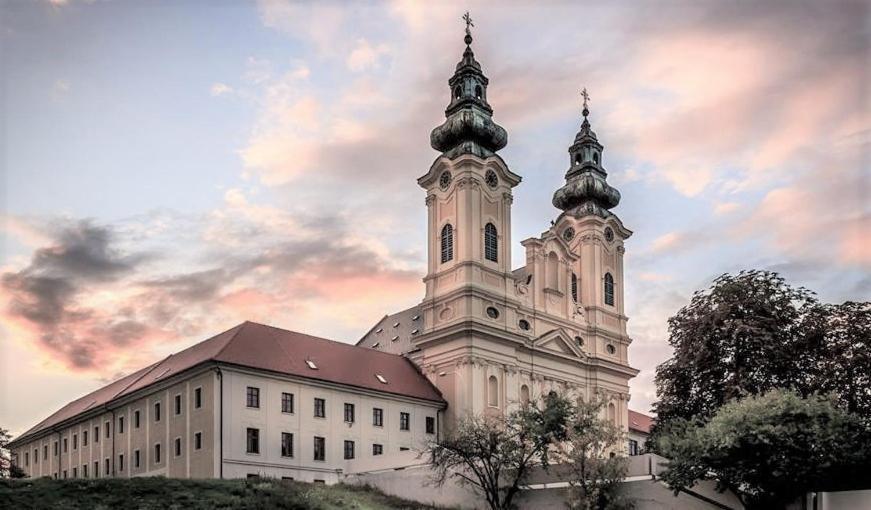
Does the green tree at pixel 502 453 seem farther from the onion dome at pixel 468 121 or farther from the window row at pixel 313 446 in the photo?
the onion dome at pixel 468 121

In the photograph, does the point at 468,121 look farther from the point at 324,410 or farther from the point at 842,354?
the point at 842,354

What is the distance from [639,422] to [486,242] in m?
31.9

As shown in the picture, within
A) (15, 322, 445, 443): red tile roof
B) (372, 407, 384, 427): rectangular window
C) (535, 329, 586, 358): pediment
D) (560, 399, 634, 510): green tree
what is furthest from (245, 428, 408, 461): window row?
(560, 399, 634, 510): green tree

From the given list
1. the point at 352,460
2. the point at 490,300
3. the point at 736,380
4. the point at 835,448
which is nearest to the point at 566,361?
the point at 490,300

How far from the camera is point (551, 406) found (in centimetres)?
4659

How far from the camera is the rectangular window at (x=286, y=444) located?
54.0 meters

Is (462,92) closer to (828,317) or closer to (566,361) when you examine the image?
(566,361)

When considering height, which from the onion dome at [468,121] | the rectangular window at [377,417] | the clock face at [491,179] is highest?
the onion dome at [468,121]

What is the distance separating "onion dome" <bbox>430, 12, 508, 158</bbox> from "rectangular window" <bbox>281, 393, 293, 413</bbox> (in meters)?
21.5

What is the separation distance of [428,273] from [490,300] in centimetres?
522

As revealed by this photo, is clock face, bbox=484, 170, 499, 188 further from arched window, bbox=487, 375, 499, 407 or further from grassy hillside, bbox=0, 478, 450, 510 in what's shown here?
grassy hillside, bbox=0, 478, 450, 510

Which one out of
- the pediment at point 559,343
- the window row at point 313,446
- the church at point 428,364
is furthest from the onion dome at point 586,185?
the window row at point 313,446

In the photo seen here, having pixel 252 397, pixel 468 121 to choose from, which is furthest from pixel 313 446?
pixel 468 121

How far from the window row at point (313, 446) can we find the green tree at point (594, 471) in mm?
17222
